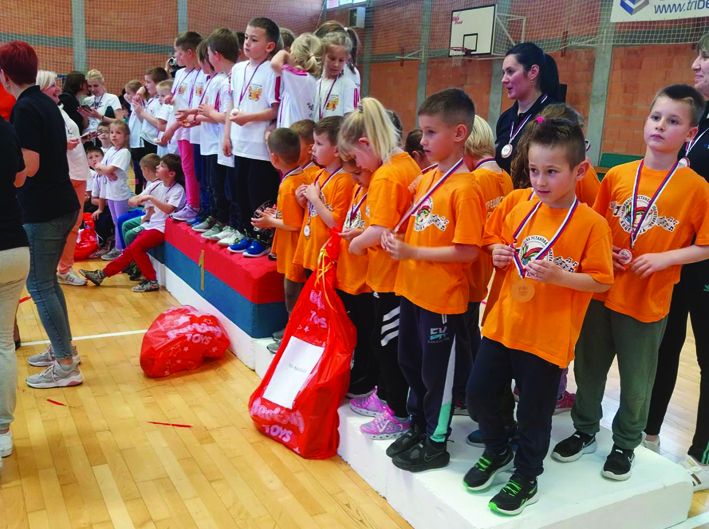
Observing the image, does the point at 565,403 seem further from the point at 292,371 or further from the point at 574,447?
the point at 292,371

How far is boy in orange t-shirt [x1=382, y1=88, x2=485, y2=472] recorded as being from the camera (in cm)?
208

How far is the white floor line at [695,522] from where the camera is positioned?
7.61ft

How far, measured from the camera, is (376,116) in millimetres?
2420

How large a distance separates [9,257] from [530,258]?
74.4 inches

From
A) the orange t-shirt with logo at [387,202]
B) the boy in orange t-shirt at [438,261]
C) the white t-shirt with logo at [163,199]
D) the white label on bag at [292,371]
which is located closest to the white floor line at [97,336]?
the white t-shirt with logo at [163,199]

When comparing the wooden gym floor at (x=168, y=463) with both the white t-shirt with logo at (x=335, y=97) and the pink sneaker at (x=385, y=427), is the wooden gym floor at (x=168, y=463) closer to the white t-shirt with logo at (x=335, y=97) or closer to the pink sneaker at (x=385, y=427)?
the pink sneaker at (x=385, y=427)

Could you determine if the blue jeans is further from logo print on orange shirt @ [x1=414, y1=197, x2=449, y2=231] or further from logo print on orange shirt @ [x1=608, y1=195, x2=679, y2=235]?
logo print on orange shirt @ [x1=608, y1=195, x2=679, y2=235]

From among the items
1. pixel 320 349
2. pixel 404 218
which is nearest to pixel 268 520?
pixel 320 349

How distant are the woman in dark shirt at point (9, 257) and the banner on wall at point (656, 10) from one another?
7187mm

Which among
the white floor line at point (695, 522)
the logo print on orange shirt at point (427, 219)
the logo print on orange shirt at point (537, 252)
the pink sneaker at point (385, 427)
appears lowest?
the white floor line at point (695, 522)

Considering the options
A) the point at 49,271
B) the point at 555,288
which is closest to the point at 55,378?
the point at 49,271

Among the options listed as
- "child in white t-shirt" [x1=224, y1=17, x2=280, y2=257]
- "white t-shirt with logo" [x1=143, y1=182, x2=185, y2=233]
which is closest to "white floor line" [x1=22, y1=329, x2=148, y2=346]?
"child in white t-shirt" [x1=224, y1=17, x2=280, y2=257]

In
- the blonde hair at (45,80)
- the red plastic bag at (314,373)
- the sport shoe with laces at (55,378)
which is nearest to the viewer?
the red plastic bag at (314,373)

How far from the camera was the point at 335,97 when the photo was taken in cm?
371
